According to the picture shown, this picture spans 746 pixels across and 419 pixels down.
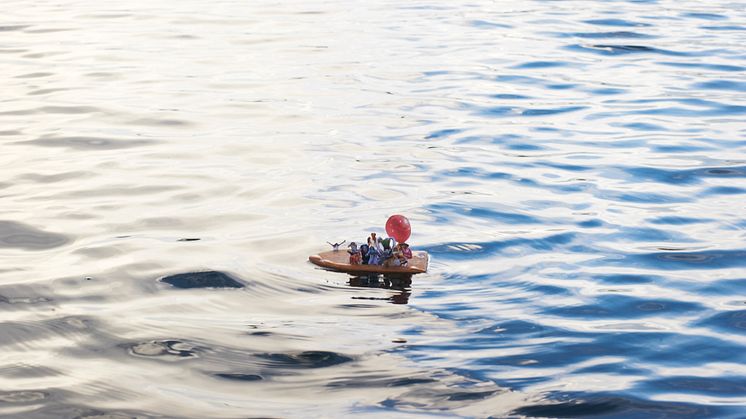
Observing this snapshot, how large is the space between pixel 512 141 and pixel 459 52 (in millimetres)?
7620

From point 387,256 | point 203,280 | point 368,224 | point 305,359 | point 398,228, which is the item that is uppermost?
point 398,228

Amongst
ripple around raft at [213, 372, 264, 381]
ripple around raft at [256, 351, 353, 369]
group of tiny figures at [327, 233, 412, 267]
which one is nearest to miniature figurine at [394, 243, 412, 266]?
group of tiny figures at [327, 233, 412, 267]

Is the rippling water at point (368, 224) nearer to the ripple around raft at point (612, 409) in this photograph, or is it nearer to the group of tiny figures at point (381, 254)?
the ripple around raft at point (612, 409)

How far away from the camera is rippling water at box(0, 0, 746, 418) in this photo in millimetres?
8938

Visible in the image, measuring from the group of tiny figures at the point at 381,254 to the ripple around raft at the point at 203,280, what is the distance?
1.17m

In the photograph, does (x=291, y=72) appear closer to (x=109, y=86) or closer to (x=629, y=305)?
(x=109, y=86)

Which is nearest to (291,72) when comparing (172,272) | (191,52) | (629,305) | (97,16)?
(191,52)

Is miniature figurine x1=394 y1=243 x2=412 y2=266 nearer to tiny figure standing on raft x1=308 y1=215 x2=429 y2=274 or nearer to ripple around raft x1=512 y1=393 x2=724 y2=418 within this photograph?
tiny figure standing on raft x1=308 y1=215 x2=429 y2=274

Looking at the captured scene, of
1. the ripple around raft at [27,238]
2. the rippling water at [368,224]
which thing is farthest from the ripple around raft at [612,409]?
the ripple around raft at [27,238]

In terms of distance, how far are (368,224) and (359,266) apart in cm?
194

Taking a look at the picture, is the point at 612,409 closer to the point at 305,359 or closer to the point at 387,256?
the point at 305,359

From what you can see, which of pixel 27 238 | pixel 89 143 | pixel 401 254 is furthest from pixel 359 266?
pixel 89 143

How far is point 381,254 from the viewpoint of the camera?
11.1 meters

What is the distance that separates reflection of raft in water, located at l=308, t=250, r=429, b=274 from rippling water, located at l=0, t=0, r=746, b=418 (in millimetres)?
138
